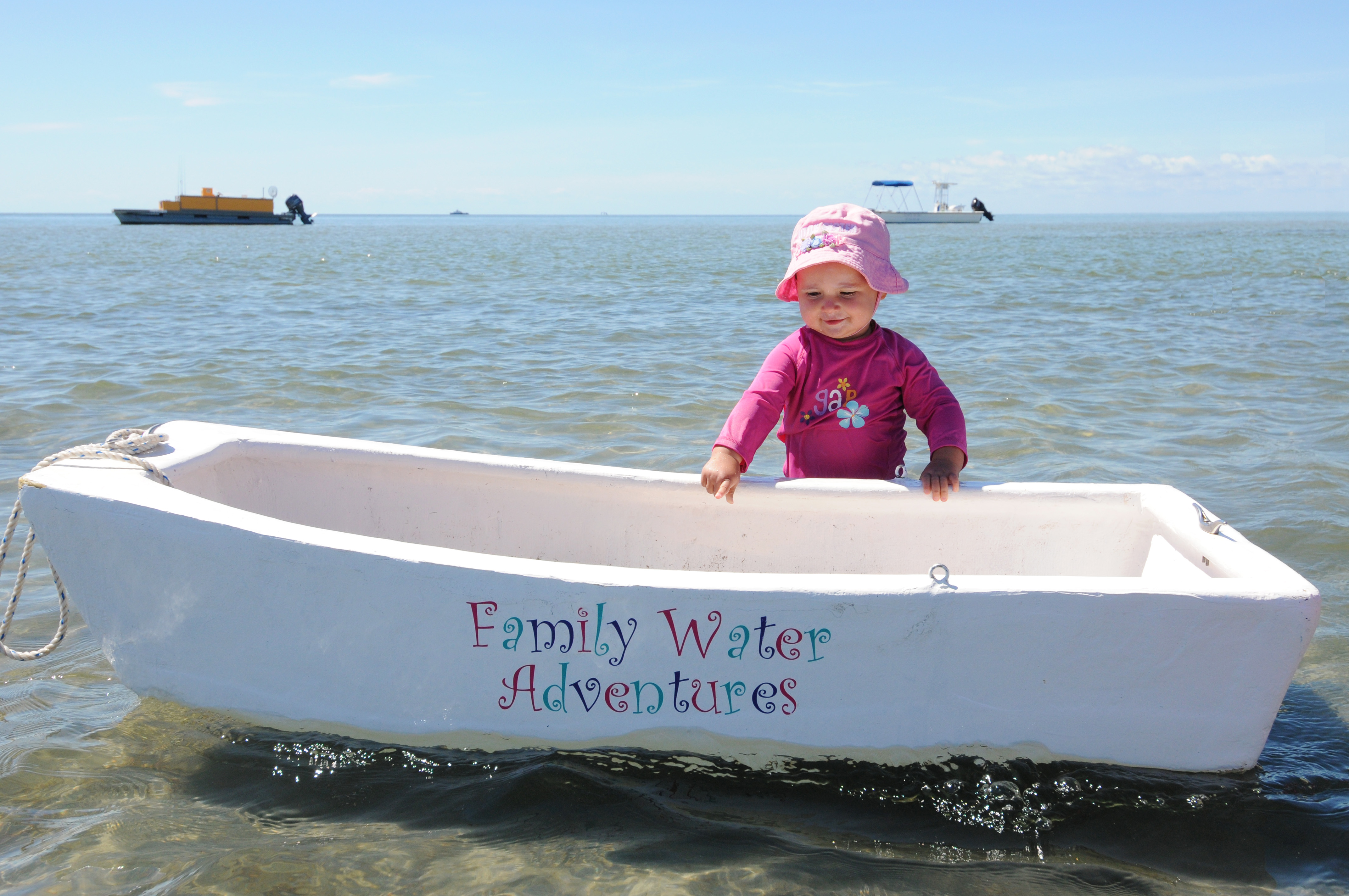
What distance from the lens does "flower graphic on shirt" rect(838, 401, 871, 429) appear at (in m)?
2.91

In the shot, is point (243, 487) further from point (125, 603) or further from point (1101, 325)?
point (1101, 325)

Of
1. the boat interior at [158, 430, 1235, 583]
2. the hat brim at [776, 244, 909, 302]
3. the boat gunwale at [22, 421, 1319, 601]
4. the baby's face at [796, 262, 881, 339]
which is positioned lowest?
the boat interior at [158, 430, 1235, 583]

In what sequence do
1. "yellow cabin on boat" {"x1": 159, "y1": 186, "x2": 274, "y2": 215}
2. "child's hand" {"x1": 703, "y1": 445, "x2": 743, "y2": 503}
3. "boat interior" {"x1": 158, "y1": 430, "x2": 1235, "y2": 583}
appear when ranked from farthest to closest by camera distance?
"yellow cabin on boat" {"x1": 159, "y1": 186, "x2": 274, "y2": 215}, "boat interior" {"x1": 158, "y1": 430, "x2": 1235, "y2": 583}, "child's hand" {"x1": 703, "y1": 445, "x2": 743, "y2": 503}

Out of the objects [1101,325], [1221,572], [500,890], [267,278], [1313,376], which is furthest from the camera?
[267,278]

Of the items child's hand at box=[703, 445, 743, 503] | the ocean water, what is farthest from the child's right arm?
the ocean water

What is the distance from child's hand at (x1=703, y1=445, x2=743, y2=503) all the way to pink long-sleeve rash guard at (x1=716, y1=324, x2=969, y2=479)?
2 cm

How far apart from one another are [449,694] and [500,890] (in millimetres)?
451

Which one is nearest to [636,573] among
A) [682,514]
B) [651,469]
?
[682,514]

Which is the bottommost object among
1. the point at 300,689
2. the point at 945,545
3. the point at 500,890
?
the point at 500,890

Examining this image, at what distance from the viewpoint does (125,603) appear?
2381 mm

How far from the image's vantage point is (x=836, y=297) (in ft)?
9.09

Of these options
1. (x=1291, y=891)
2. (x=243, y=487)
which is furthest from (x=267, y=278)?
(x=1291, y=891)

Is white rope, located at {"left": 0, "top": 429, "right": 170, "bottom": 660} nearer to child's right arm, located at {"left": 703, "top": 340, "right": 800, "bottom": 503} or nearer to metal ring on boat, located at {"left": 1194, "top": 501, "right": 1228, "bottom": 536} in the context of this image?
child's right arm, located at {"left": 703, "top": 340, "right": 800, "bottom": 503}

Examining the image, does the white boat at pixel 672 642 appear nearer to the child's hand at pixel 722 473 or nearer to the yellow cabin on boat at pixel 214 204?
the child's hand at pixel 722 473
